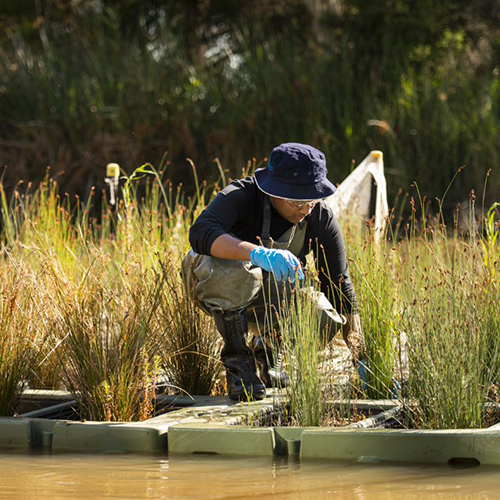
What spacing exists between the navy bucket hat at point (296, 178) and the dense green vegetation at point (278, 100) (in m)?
6.56

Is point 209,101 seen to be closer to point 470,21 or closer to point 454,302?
point 470,21

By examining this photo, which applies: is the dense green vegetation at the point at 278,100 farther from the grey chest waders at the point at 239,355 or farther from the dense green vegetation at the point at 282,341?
the grey chest waders at the point at 239,355

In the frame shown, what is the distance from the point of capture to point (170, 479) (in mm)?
3400

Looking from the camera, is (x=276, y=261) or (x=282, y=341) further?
(x=276, y=261)

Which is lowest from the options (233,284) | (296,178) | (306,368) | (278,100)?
(306,368)

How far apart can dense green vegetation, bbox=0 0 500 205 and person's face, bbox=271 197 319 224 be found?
6495mm

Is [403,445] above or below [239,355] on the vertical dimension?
below

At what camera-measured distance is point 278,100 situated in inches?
461

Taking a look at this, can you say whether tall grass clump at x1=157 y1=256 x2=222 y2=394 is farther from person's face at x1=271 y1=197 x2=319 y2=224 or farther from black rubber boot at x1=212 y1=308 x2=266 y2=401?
person's face at x1=271 y1=197 x2=319 y2=224

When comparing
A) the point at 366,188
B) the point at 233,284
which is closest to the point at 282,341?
the point at 233,284

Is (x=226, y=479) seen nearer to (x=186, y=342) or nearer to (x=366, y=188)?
(x=186, y=342)

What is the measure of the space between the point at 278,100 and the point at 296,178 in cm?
769

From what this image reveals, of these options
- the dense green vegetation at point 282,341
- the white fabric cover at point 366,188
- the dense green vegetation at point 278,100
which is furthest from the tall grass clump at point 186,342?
the dense green vegetation at point 278,100

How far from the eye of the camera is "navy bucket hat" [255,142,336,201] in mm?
4160
